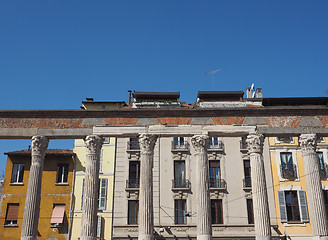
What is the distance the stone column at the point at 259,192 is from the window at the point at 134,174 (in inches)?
446

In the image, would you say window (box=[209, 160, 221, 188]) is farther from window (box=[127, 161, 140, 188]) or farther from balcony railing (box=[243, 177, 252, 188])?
window (box=[127, 161, 140, 188])

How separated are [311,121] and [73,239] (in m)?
19.7

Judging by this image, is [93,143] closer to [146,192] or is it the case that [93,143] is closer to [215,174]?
[146,192]

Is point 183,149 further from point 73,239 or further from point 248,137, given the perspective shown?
point 73,239

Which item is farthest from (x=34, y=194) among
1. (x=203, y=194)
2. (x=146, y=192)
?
(x=203, y=194)

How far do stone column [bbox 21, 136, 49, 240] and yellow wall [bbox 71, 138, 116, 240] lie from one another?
8.87 meters

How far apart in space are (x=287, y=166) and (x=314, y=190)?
9526mm

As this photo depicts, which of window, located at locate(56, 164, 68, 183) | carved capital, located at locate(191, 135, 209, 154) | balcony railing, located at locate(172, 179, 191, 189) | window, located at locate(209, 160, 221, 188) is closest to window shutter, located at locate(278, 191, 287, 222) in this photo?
window, located at locate(209, 160, 221, 188)

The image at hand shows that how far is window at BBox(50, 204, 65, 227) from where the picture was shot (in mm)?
29453

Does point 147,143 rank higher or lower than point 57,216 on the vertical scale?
higher

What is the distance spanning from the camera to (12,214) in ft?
99.3

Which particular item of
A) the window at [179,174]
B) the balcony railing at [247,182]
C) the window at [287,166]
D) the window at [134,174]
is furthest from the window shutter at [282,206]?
the window at [134,174]

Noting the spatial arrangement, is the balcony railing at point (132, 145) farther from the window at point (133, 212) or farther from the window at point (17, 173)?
the window at point (17, 173)

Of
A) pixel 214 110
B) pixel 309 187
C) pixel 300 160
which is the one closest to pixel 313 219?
pixel 309 187
